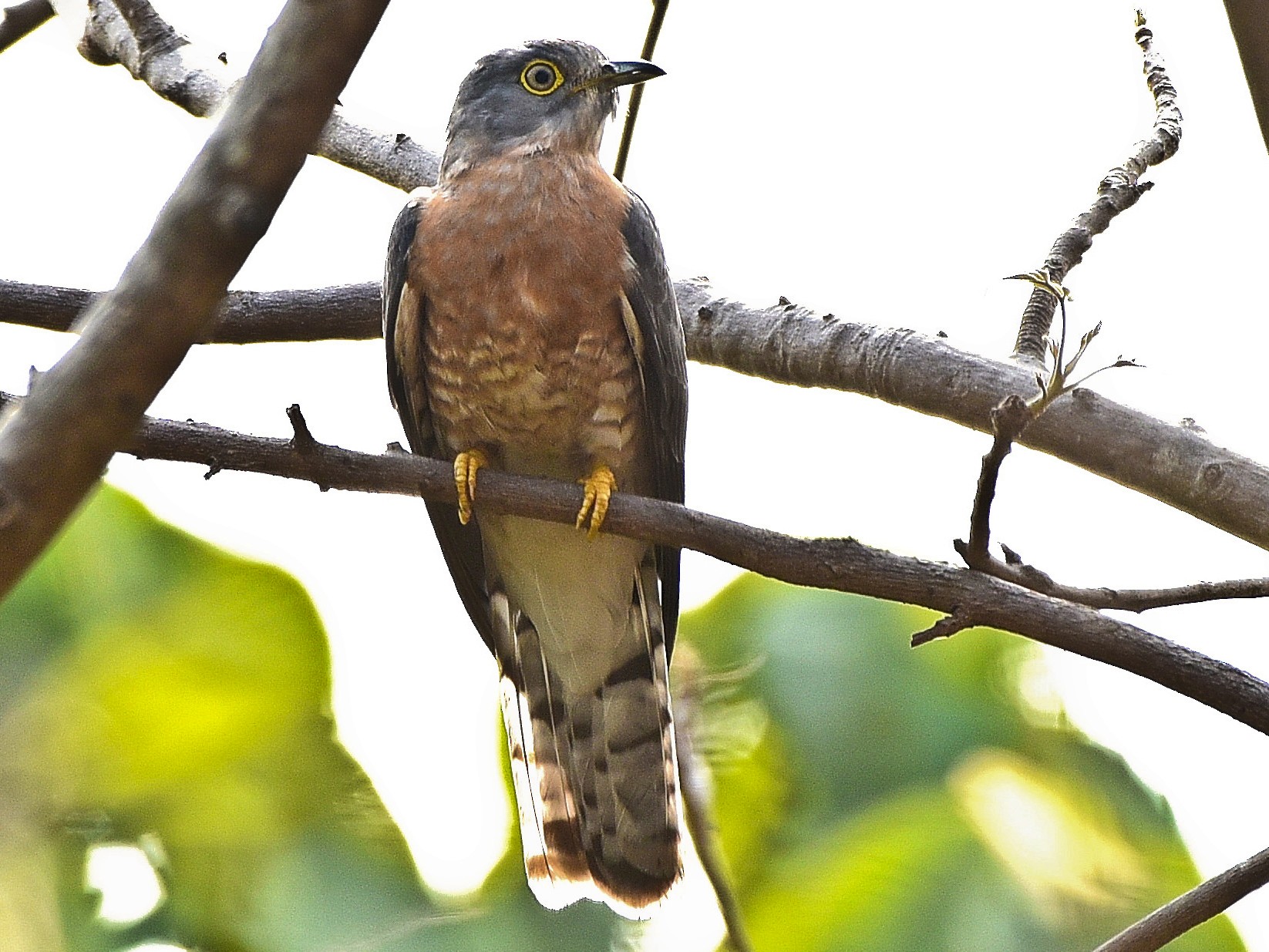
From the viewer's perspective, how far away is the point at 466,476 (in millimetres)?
3604

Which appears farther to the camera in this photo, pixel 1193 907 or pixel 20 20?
pixel 20 20

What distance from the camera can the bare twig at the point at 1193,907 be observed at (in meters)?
2.46

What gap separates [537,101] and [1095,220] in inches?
84.7

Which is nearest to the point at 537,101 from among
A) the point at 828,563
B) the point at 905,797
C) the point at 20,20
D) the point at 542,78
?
the point at 542,78

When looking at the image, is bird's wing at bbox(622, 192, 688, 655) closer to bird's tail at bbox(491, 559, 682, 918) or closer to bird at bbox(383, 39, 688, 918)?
bird at bbox(383, 39, 688, 918)

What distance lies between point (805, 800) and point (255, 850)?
283 cm

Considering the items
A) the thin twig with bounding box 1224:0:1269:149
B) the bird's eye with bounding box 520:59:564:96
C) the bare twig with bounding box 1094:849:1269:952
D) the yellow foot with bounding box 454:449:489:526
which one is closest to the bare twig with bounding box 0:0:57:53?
the bird's eye with bounding box 520:59:564:96

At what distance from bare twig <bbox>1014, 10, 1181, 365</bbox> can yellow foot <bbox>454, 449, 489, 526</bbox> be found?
4.88 ft

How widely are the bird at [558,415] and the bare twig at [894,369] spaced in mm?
163

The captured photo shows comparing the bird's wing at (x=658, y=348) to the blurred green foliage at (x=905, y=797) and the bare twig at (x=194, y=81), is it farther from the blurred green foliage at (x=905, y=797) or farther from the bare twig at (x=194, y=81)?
the bare twig at (x=194, y=81)

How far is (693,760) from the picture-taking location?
3.79 m

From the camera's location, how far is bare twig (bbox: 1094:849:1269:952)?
2.46 m

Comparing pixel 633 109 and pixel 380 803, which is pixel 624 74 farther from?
pixel 380 803

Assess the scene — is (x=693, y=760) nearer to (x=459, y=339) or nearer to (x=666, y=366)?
(x=666, y=366)
